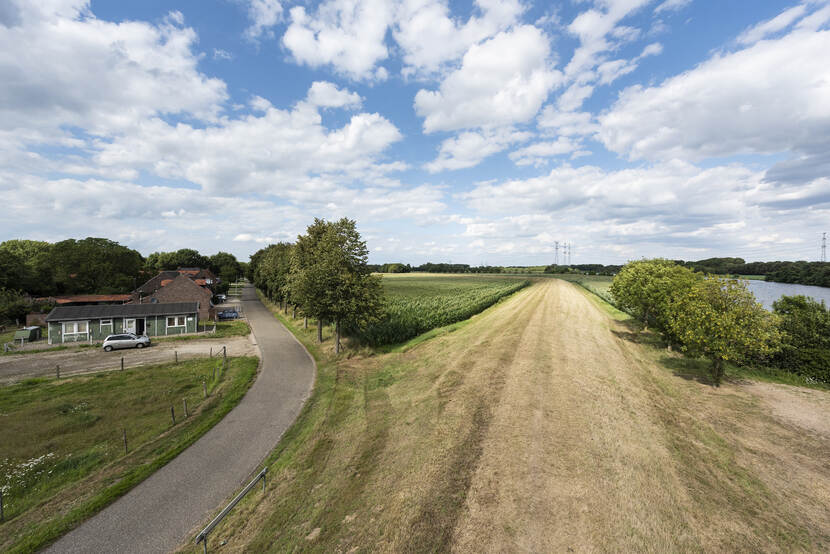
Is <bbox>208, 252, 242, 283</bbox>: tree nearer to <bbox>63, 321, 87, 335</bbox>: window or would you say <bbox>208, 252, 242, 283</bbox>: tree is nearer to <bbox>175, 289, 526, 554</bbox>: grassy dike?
<bbox>63, 321, 87, 335</bbox>: window

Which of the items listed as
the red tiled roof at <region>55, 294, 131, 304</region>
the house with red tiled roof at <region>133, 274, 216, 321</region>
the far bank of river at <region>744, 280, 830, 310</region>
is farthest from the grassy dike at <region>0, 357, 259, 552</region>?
the far bank of river at <region>744, 280, 830, 310</region>

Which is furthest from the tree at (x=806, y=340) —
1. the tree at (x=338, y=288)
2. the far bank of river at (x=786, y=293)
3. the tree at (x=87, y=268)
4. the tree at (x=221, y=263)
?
the tree at (x=221, y=263)

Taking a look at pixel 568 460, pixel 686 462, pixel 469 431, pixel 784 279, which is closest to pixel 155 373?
pixel 469 431

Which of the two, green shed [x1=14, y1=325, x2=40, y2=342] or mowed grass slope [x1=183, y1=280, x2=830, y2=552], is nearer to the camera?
mowed grass slope [x1=183, y1=280, x2=830, y2=552]

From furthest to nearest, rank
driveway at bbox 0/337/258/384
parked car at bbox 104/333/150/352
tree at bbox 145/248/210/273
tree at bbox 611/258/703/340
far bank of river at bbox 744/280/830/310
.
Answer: tree at bbox 145/248/210/273 → far bank of river at bbox 744/280/830/310 → parked car at bbox 104/333/150/352 → tree at bbox 611/258/703/340 → driveway at bbox 0/337/258/384

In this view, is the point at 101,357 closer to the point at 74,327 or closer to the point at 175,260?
the point at 74,327

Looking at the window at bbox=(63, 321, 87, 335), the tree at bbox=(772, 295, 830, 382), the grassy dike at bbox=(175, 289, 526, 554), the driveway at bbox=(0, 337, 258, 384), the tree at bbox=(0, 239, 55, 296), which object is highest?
the tree at bbox=(0, 239, 55, 296)
